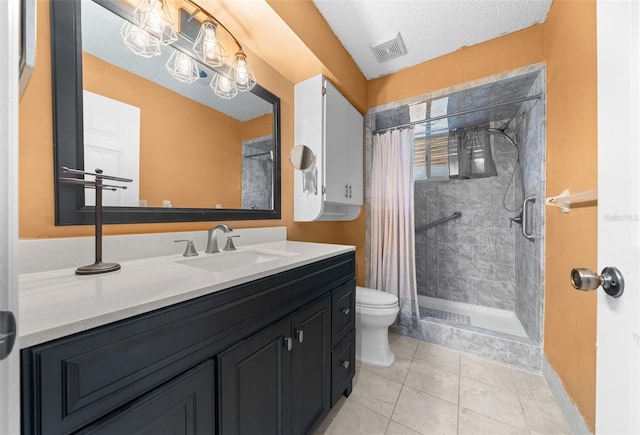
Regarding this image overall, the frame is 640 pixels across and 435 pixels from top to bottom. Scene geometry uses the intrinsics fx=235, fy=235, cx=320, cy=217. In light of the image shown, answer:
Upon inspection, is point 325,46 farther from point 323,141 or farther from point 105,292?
point 105,292

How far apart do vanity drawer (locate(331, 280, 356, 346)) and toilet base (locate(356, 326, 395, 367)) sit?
459 millimetres

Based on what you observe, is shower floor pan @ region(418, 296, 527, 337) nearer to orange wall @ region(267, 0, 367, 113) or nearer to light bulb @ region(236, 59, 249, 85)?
orange wall @ region(267, 0, 367, 113)

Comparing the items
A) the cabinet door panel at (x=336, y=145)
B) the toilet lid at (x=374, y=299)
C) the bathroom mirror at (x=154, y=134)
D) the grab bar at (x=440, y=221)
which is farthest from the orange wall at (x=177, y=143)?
the grab bar at (x=440, y=221)

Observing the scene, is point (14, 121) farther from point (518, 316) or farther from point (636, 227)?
point (518, 316)

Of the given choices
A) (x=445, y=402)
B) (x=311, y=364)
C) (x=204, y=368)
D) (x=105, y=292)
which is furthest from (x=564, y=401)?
(x=105, y=292)

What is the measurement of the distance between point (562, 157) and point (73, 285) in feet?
7.38

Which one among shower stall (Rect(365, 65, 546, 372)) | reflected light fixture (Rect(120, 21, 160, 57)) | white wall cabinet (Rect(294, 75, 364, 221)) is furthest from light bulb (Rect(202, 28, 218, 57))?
shower stall (Rect(365, 65, 546, 372))

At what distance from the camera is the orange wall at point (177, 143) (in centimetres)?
96

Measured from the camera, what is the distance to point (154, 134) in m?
1.05

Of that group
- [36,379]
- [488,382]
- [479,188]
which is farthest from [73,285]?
[479,188]

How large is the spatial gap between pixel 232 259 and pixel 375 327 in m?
1.18

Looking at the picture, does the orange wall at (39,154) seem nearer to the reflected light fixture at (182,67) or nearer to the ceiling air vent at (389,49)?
the reflected light fixture at (182,67)

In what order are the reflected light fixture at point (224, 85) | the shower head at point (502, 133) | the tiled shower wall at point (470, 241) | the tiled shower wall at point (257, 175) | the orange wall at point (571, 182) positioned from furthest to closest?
1. the tiled shower wall at point (470, 241)
2. the shower head at point (502, 133)
3. the tiled shower wall at point (257, 175)
4. the reflected light fixture at point (224, 85)
5. the orange wall at point (571, 182)

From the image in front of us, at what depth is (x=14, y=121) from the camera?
30cm
